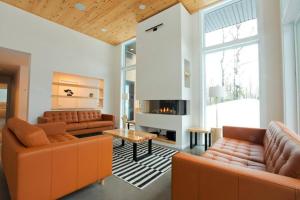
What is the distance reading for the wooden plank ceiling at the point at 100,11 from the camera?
385cm

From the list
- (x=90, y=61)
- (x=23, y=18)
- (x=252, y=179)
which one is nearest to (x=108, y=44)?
(x=90, y=61)

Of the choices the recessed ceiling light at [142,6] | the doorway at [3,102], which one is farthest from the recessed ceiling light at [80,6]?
the doorway at [3,102]

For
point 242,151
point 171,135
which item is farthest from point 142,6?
point 242,151

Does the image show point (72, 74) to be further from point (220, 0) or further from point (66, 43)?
point (220, 0)

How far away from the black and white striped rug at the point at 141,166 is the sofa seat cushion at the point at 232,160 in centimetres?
87

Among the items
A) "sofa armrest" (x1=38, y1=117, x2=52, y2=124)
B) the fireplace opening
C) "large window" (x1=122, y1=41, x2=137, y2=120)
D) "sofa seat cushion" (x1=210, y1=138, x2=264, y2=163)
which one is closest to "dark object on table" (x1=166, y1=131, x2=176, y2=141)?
the fireplace opening

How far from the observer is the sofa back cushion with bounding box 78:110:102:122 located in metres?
5.23

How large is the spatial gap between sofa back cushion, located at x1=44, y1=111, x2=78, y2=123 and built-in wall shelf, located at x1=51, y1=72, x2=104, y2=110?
0.42 meters

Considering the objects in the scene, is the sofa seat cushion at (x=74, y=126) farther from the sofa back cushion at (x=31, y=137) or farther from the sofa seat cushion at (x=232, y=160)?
the sofa seat cushion at (x=232, y=160)

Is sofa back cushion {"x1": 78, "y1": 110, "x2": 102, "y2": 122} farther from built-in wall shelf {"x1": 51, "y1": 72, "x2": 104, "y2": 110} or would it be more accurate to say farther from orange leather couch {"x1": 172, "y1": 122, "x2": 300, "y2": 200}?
orange leather couch {"x1": 172, "y1": 122, "x2": 300, "y2": 200}

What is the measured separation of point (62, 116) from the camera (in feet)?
15.5

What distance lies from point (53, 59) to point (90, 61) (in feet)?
4.26

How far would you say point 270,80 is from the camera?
3156 mm

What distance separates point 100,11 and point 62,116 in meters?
3.39
